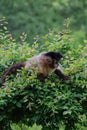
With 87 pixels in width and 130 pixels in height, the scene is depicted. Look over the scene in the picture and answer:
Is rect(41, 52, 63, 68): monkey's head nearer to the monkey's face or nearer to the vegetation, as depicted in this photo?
the monkey's face

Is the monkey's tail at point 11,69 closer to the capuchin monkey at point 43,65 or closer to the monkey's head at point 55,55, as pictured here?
the capuchin monkey at point 43,65

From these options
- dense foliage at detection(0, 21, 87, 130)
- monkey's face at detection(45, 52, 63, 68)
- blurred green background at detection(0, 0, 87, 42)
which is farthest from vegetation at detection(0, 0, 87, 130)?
blurred green background at detection(0, 0, 87, 42)

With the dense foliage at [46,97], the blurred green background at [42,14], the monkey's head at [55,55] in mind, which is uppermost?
the monkey's head at [55,55]

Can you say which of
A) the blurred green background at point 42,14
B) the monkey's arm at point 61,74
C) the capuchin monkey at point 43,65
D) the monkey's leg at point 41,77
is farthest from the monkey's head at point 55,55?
the blurred green background at point 42,14

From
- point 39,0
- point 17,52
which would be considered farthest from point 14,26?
point 17,52

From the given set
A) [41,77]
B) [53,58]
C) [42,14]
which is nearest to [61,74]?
[41,77]

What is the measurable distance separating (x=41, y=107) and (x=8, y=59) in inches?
47.2

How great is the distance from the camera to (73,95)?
10.1 m

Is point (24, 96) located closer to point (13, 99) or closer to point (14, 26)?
point (13, 99)

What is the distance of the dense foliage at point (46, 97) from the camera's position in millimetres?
9984

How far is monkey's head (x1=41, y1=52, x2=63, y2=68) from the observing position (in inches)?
417

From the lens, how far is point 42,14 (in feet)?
122

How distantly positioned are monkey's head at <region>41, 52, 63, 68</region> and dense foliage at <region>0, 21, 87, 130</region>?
149 millimetres

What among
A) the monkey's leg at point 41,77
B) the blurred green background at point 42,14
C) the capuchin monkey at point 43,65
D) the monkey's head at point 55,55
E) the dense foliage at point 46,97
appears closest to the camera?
the dense foliage at point 46,97
